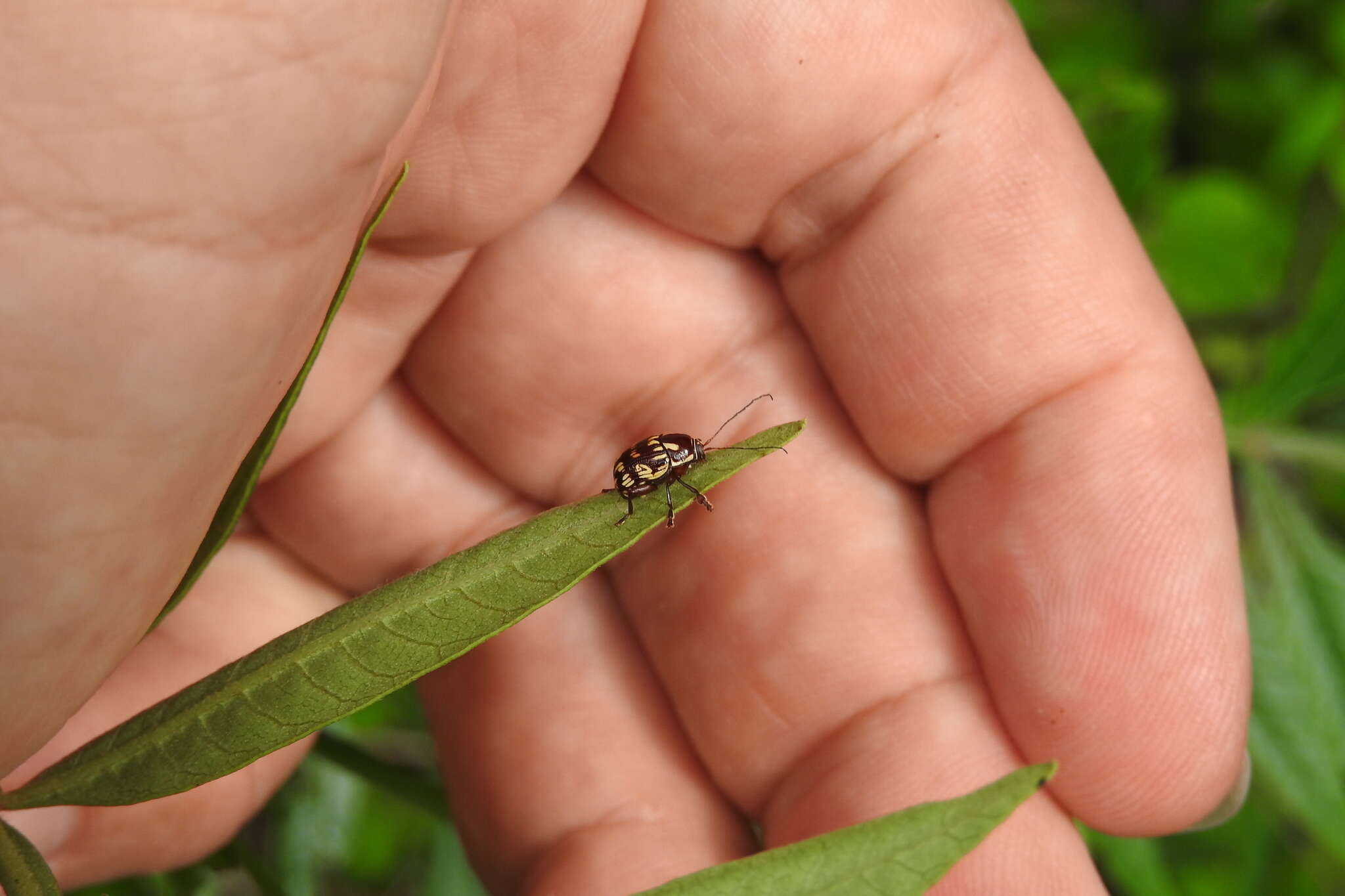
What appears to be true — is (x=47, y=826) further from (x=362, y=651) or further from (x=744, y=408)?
(x=744, y=408)

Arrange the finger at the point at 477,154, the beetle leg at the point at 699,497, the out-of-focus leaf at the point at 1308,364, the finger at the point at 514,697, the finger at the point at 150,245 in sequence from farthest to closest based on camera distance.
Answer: the out-of-focus leaf at the point at 1308,364 → the finger at the point at 514,697 → the finger at the point at 477,154 → the beetle leg at the point at 699,497 → the finger at the point at 150,245

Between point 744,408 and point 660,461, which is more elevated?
point 660,461

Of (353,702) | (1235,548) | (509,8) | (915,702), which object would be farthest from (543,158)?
(1235,548)

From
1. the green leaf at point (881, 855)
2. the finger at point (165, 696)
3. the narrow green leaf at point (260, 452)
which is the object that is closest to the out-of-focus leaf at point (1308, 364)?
the green leaf at point (881, 855)

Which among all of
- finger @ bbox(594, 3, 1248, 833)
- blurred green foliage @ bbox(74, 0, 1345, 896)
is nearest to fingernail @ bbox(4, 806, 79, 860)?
blurred green foliage @ bbox(74, 0, 1345, 896)

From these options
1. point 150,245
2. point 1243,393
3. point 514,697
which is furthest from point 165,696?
point 1243,393

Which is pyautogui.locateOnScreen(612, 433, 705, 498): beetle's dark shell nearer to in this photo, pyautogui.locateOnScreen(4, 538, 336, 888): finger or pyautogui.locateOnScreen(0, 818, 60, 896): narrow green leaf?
pyautogui.locateOnScreen(4, 538, 336, 888): finger

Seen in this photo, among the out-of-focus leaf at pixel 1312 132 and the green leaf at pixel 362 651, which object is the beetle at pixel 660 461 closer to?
the green leaf at pixel 362 651
